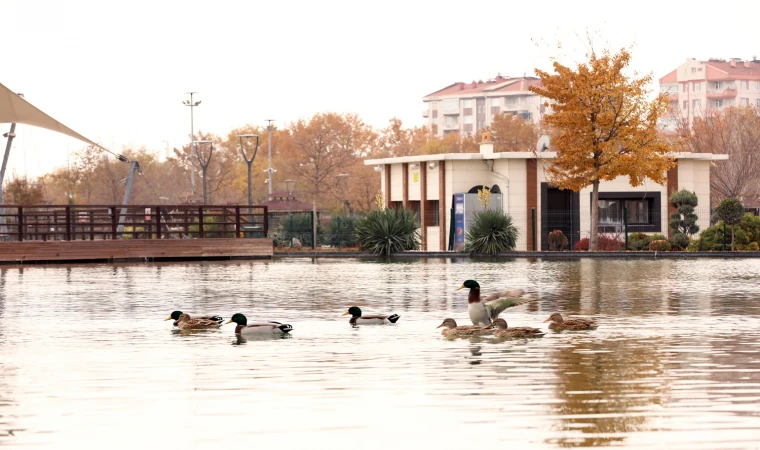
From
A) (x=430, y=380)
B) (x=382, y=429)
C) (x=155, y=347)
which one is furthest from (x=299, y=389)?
(x=155, y=347)

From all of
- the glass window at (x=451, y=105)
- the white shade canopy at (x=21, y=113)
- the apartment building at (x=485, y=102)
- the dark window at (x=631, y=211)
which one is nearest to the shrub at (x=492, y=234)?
the dark window at (x=631, y=211)

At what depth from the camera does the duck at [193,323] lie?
16719 mm

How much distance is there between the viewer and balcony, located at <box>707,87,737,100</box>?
183m

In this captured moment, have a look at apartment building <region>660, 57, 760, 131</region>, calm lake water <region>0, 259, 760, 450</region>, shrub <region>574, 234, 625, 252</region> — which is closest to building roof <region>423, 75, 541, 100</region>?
apartment building <region>660, 57, 760, 131</region>

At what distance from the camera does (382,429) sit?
28.0ft

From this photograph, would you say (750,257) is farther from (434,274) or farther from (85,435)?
Answer: (85,435)

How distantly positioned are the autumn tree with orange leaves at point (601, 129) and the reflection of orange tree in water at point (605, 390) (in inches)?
1337

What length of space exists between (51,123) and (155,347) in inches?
1183

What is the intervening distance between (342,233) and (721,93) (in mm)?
143725

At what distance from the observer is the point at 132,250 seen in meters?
45.1

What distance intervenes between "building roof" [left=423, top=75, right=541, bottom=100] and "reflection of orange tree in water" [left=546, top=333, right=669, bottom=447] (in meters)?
174

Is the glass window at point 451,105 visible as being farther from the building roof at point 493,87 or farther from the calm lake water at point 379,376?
the calm lake water at point 379,376

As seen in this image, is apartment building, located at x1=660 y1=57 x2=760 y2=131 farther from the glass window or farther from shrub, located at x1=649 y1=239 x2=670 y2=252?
shrub, located at x1=649 y1=239 x2=670 y2=252

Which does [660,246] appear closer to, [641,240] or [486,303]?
[641,240]
